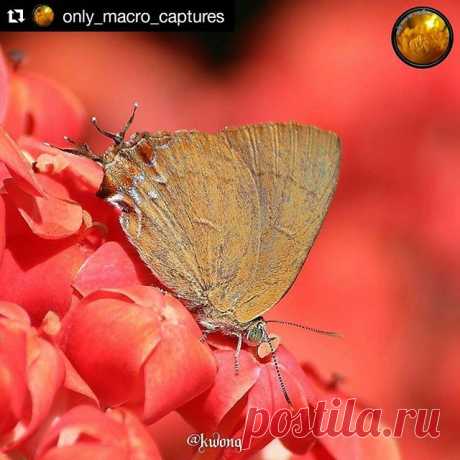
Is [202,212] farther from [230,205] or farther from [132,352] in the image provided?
[132,352]

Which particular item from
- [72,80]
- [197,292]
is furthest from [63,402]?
[72,80]

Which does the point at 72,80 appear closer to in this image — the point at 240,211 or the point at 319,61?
the point at 319,61

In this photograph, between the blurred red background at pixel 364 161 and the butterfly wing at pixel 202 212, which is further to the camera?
the blurred red background at pixel 364 161

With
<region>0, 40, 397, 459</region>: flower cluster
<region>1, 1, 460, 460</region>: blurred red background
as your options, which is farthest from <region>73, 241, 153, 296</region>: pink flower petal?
<region>1, 1, 460, 460</region>: blurred red background

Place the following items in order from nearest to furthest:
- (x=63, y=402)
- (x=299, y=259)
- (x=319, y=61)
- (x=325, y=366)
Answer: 1. (x=63, y=402)
2. (x=299, y=259)
3. (x=325, y=366)
4. (x=319, y=61)

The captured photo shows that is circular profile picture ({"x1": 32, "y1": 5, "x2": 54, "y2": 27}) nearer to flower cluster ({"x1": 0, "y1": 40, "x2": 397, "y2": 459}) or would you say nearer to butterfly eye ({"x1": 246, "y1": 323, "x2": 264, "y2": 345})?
flower cluster ({"x1": 0, "y1": 40, "x2": 397, "y2": 459})

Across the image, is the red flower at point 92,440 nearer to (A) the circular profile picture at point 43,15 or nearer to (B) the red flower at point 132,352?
(B) the red flower at point 132,352

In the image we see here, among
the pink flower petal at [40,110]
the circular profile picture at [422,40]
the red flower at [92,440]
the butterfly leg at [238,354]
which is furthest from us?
the circular profile picture at [422,40]

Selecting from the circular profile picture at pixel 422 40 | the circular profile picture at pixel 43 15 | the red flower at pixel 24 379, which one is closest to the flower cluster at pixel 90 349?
the red flower at pixel 24 379
